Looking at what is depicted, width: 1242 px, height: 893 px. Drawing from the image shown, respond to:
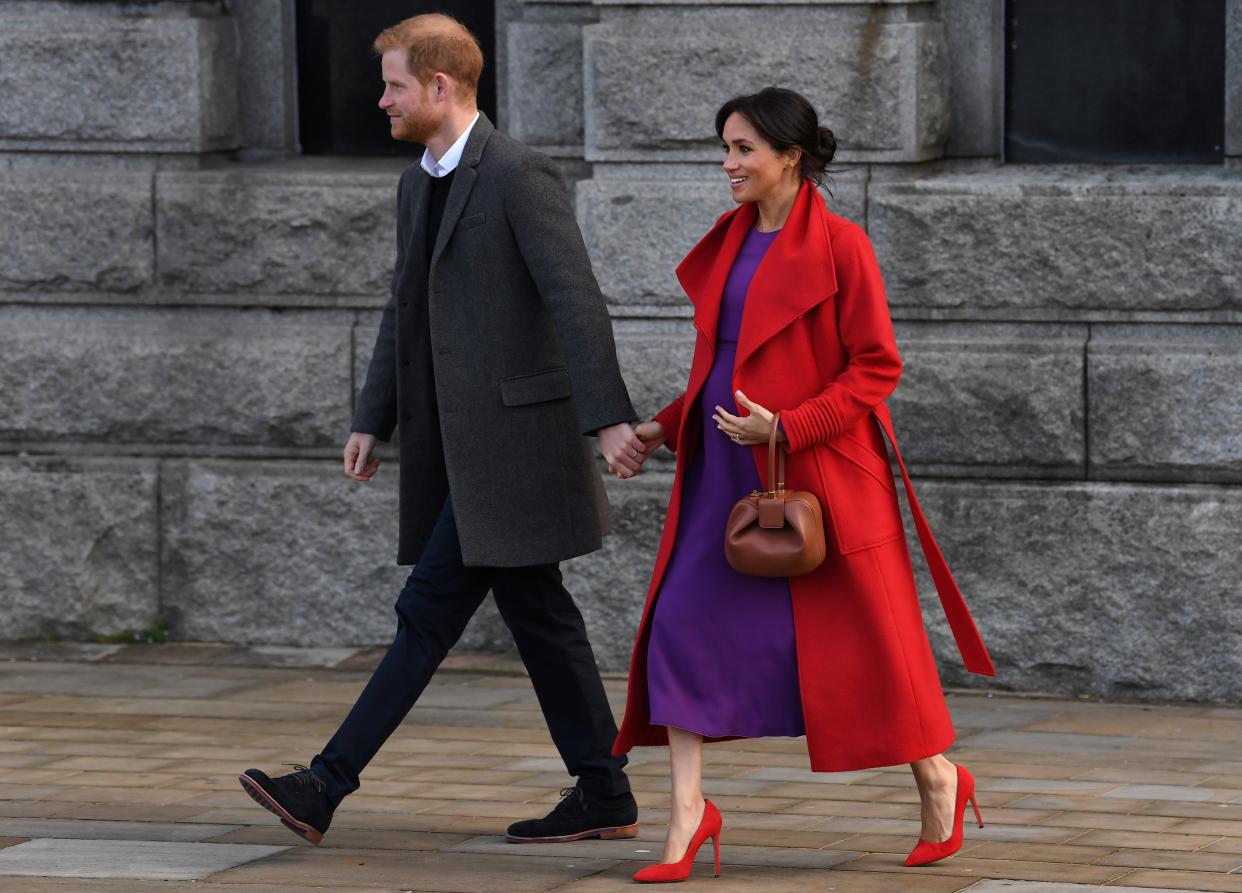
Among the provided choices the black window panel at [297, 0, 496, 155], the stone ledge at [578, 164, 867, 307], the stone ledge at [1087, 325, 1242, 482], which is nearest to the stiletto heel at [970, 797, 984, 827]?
the stone ledge at [1087, 325, 1242, 482]

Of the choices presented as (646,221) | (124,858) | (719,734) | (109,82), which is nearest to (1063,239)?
(646,221)

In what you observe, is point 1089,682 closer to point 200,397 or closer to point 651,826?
point 651,826

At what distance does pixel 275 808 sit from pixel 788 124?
1.77 m

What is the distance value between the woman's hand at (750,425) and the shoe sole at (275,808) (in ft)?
4.08

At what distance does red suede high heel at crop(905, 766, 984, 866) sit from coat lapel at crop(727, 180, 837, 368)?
99 centimetres

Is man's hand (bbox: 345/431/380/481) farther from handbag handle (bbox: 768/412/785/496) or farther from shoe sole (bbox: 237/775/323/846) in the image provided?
handbag handle (bbox: 768/412/785/496)

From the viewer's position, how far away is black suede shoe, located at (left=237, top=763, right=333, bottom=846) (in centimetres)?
519

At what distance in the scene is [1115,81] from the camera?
741cm

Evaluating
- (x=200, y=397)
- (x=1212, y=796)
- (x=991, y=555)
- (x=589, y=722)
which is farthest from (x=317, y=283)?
(x=1212, y=796)

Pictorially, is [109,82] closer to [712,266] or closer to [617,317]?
[617,317]

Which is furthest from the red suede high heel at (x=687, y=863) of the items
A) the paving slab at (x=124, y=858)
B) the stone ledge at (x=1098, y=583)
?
the stone ledge at (x=1098, y=583)

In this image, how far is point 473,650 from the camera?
785cm

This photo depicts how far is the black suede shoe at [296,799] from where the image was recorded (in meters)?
5.19

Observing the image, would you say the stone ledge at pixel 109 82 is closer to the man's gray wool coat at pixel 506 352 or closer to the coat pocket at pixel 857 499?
the man's gray wool coat at pixel 506 352
